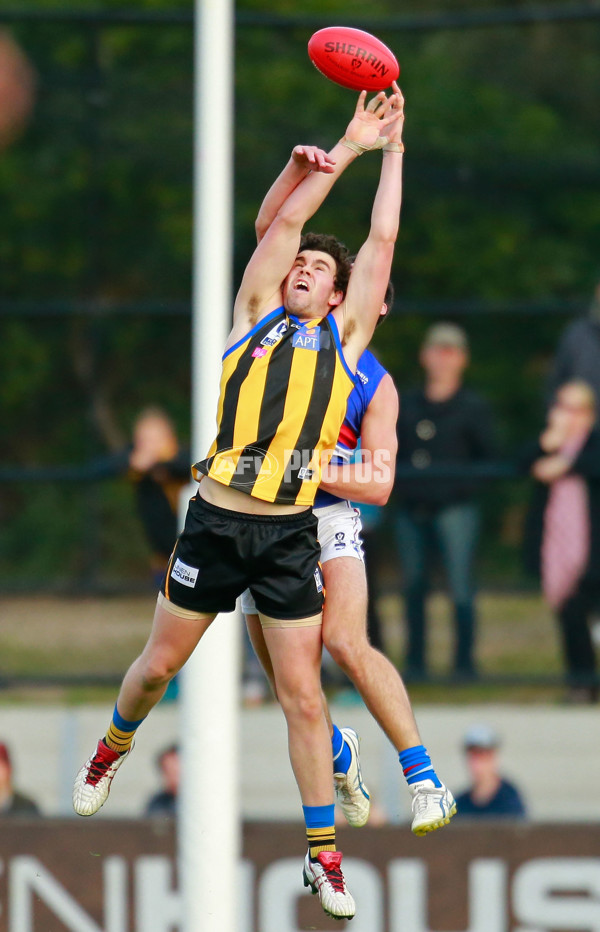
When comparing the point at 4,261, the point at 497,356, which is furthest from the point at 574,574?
the point at 4,261

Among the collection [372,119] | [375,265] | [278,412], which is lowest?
[278,412]

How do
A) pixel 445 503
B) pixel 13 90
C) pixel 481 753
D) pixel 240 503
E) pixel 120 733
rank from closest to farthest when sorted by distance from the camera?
pixel 240 503
pixel 120 733
pixel 481 753
pixel 445 503
pixel 13 90

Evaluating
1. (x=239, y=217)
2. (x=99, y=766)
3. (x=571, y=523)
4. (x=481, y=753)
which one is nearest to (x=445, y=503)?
(x=571, y=523)

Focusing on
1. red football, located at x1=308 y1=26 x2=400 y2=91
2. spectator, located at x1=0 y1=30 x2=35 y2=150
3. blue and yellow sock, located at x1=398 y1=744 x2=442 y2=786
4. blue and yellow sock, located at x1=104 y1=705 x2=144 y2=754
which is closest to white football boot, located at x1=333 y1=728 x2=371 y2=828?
blue and yellow sock, located at x1=398 y1=744 x2=442 y2=786

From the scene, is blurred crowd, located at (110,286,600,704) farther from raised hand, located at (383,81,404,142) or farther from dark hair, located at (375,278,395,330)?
raised hand, located at (383,81,404,142)

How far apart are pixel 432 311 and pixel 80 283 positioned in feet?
9.10

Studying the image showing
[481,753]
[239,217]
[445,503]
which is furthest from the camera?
[239,217]

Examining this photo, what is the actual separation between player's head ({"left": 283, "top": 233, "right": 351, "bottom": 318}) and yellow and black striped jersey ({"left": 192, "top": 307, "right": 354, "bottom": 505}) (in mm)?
101

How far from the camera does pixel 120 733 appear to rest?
554 cm

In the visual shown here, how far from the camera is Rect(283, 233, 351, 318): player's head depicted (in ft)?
17.4

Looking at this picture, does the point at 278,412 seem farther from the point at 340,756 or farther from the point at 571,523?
the point at 571,523

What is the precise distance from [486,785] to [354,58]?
19.3 feet

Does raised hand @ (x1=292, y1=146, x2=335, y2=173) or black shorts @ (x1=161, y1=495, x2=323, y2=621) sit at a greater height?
raised hand @ (x1=292, y1=146, x2=335, y2=173)

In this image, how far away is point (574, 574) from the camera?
33.6ft
